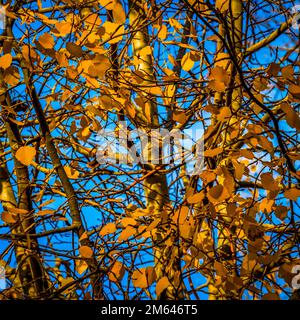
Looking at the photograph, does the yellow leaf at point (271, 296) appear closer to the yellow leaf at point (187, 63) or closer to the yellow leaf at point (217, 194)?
the yellow leaf at point (217, 194)

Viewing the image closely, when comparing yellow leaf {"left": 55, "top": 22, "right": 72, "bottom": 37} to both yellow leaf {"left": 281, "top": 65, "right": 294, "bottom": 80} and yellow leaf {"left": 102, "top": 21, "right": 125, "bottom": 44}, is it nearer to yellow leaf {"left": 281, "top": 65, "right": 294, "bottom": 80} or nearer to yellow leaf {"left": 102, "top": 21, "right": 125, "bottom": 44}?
yellow leaf {"left": 102, "top": 21, "right": 125, "bottom": 44}

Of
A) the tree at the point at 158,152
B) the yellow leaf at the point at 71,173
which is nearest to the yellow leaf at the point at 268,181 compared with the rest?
the tree at the point at 158,152

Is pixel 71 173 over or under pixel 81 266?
over

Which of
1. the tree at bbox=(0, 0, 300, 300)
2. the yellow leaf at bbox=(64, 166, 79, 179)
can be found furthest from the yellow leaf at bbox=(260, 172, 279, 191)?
the yellow leaf at bbox=(64, 166, 79, 179)

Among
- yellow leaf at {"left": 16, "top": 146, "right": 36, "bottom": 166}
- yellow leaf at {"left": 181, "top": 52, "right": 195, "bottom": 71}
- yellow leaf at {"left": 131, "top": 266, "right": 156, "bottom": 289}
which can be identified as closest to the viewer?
yellow leaf at {"left": 131, "top": 266, "right": 156, "bottom": 289}

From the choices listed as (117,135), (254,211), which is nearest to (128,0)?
(117,135)

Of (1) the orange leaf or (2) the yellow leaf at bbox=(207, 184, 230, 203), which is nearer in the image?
(2) the yellow leaf at bbox=(207, 184, 230, 203)

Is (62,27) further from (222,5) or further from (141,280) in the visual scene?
(141,280)

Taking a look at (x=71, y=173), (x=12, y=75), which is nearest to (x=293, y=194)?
(x=12, y=75)

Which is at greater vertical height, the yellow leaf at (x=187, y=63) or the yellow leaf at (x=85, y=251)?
the yellow leaf at (x=187, y=63)

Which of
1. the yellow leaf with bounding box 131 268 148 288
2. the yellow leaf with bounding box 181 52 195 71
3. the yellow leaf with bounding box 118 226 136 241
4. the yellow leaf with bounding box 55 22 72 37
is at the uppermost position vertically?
the yellow leaf with bounding box 55 22 72 37

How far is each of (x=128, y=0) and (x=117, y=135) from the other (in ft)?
4.29

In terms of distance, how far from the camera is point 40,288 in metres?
3.56
